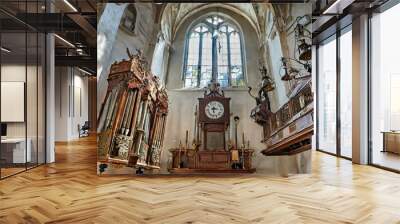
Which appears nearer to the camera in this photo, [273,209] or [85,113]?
[273,209]

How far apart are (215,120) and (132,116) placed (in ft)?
4.92

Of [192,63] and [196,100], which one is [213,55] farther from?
[196,100]

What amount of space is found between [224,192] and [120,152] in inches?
88.9

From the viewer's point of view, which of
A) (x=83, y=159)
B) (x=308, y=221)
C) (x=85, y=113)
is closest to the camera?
(x=308, y=221)

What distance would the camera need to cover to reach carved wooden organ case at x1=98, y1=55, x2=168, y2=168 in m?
6.55

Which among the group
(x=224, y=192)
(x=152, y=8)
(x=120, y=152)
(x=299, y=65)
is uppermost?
(x=152, y=8)

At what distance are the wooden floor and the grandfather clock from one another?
2.05ft

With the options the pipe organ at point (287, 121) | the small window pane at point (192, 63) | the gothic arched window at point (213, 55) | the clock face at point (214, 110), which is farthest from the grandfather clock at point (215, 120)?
the pipe organ at point (287, 121)

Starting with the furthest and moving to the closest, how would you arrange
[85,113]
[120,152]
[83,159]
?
[85,113]
[83,159]
[120,152]

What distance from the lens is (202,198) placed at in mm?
4910

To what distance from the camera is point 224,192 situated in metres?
5.31

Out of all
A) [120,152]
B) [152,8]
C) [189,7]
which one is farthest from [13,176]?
[189,7]

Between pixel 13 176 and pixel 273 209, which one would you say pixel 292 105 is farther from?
pixel 13 176

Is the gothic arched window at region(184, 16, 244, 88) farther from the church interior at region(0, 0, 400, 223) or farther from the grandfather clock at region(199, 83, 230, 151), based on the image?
the grandfather clock at region(199, 83, 230, 151)
